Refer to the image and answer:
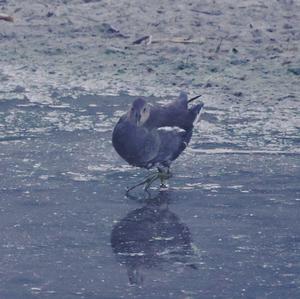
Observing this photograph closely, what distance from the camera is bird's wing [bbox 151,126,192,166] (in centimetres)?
899

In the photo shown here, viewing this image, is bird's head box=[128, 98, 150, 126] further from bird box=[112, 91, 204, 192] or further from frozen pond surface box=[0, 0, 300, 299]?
frozen pond surface box=[0, 0, 300, 299]

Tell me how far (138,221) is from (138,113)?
3.29 ft

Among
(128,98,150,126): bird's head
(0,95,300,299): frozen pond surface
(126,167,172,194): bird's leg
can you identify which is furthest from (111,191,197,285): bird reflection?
(128,98,150,126): bird's head

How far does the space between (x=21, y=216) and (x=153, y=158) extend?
44.4 inches

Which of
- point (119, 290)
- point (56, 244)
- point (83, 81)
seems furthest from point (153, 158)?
point (83, 81)

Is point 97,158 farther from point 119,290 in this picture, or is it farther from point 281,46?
point 281,46

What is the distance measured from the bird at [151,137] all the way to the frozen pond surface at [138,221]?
7.9 inches

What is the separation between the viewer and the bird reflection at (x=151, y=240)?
7.44m

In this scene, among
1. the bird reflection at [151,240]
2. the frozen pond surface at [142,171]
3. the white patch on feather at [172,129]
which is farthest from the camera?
the white patch on feather at [172,129]

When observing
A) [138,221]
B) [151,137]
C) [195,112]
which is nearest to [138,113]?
[151,137]

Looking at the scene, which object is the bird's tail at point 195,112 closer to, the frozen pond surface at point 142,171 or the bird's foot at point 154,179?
the frozen pond surface at point 142,171

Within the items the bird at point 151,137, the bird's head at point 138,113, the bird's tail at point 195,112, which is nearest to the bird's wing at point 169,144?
the bird at point 151,137

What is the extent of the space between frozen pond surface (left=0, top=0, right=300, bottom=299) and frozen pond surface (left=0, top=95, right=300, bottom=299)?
0.04 feet

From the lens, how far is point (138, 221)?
327 inches
